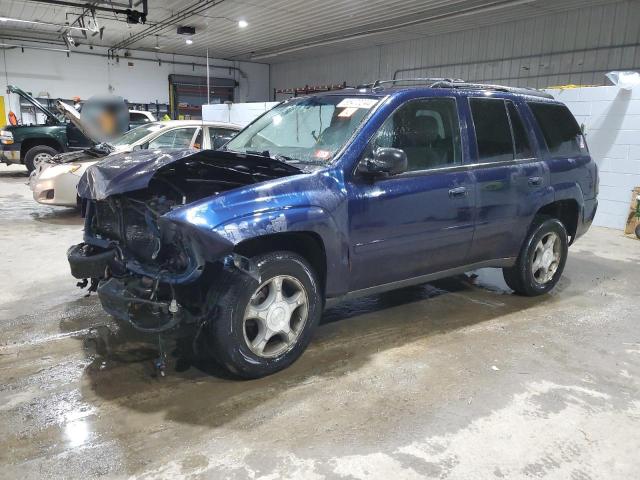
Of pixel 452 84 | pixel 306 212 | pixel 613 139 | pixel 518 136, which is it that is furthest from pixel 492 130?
pixel 613 139

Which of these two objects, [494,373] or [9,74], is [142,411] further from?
[9,74]

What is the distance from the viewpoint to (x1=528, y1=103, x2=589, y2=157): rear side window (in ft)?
14.4

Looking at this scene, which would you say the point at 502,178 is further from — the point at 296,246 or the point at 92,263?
the point at 92,263

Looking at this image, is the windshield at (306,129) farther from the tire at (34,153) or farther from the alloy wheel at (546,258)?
the tire at (34,153)

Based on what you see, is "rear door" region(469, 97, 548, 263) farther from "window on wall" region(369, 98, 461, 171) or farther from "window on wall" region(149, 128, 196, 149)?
"window on wall" region(149, 128, 196, 149)

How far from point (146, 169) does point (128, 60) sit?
21022mm

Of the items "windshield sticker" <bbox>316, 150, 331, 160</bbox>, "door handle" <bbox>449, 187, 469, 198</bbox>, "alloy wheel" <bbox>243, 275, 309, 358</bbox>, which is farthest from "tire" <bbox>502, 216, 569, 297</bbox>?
"alloy wheel" <bbox>243, 275, 309, 358</bbox>

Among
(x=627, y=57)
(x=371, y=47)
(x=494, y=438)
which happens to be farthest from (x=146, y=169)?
(x=371, y=47)

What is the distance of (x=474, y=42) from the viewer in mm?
15516

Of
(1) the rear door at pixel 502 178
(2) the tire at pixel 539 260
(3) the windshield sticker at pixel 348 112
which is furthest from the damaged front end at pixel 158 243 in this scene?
(2) the tire at pixel 539 260

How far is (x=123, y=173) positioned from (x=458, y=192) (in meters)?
2.27

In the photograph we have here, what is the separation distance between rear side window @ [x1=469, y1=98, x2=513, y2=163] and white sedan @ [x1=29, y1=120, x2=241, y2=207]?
3.88 meters

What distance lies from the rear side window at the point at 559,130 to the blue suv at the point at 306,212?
12 cm

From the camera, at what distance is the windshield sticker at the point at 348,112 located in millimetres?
3453
